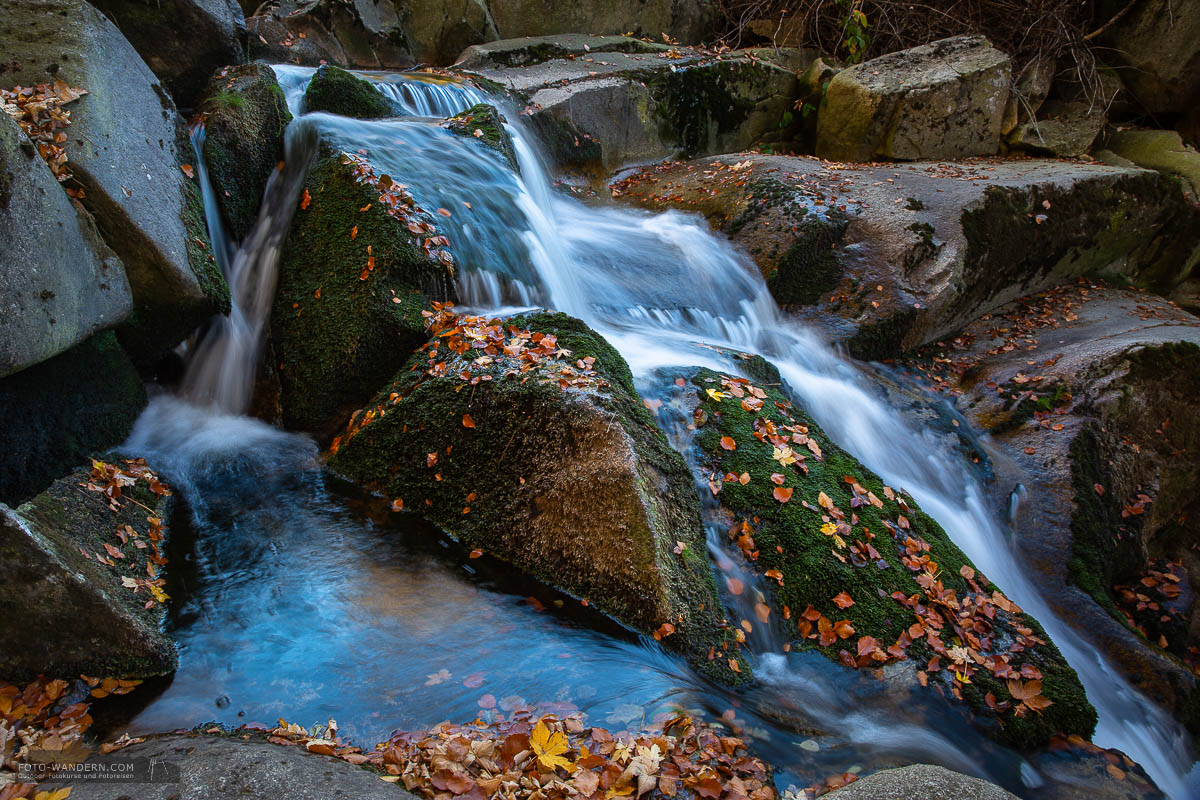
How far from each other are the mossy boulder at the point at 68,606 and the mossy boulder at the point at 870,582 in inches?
124

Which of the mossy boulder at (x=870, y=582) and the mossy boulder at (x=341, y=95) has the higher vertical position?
the mossy boulder at (x=341, y=95)

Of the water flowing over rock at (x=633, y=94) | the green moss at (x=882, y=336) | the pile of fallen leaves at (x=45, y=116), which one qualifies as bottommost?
the green moss at (x=882, y=336)

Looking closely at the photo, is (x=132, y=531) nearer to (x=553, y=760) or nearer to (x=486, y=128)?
(x=553, y=760)

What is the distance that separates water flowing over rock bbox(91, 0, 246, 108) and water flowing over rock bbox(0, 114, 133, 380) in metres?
2.99

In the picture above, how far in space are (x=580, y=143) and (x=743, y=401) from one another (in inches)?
263

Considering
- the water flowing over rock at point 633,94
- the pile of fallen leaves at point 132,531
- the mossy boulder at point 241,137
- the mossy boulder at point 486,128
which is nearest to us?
the pile of fallen leaves at point 132,531

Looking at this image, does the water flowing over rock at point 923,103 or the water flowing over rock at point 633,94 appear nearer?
the water flowing over rock at point 633,94

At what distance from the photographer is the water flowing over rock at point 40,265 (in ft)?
11.8

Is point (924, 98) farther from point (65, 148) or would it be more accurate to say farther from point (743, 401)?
point (65, 148)

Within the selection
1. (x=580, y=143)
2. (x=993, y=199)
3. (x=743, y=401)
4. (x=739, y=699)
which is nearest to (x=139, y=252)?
(x=743, y=401)

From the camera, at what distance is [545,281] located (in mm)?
6637

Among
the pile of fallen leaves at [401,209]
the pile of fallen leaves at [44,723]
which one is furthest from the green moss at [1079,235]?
the pile of fallen leaves at [44,723]

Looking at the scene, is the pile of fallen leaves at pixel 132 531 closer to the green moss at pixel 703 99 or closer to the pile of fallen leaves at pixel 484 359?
the pile of fallen leaves at pixel 484 359

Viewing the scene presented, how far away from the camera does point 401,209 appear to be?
5715mm
